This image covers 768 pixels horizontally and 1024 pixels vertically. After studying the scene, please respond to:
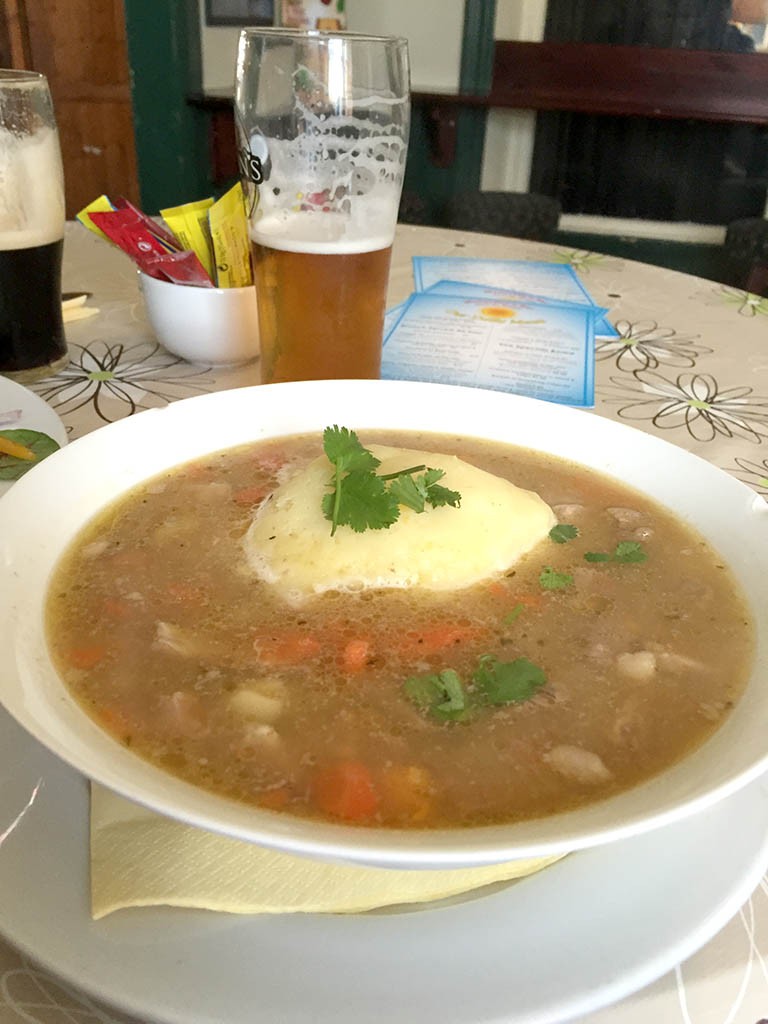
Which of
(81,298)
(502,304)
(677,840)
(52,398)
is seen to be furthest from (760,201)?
(677,840)

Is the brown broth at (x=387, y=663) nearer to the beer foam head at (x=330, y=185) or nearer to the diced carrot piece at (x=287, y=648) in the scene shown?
the diced carrot piece at (x=287, y=648)

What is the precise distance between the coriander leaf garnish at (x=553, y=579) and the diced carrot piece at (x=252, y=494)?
0.37m

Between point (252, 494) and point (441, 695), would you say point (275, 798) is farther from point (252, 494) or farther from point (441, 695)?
point (252, 494)

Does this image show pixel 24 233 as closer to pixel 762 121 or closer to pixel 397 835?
pixel 397 835

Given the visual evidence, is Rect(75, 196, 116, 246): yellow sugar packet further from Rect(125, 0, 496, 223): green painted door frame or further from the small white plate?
Rect(125, 0, 496, 223): green painted door frame

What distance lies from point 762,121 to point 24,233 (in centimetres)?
537

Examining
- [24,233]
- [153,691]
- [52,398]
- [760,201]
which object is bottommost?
[760,201]

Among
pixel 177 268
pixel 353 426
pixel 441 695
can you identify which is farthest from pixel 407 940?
pixel 177 268

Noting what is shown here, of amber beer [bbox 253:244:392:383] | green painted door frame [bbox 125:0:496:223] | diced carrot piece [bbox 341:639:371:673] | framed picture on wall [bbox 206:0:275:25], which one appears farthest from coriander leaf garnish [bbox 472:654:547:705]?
framed picture on wall [bbox 206:0:275:25]

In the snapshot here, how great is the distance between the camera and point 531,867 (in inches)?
27.6

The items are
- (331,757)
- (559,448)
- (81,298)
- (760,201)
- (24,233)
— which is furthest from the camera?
(760,201)

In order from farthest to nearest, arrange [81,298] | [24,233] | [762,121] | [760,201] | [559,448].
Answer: [760,201] → [762,121] → [81,298] → [24,233] → [559,448]

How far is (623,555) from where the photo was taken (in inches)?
40.6

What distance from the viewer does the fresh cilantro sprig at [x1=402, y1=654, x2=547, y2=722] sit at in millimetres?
781
